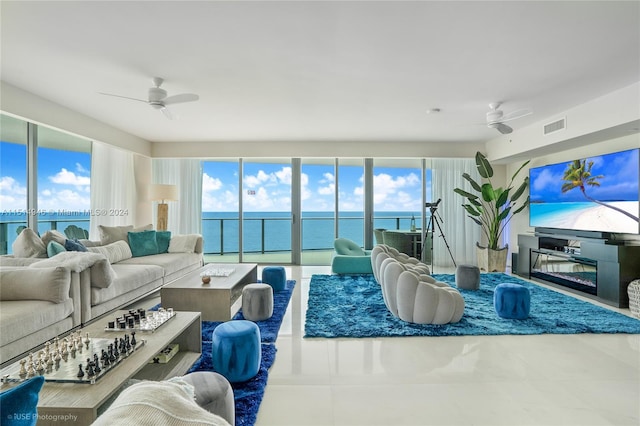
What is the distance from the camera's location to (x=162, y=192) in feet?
21.0

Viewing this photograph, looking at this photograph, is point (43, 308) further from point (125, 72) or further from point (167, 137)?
point (167, 137)

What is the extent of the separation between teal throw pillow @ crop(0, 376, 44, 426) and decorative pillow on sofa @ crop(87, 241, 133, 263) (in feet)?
13.6

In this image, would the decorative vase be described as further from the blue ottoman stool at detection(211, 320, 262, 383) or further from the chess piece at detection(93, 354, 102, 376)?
the chess piece at detection(93, 354, 102, 376)

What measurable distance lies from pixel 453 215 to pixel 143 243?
5.69 m

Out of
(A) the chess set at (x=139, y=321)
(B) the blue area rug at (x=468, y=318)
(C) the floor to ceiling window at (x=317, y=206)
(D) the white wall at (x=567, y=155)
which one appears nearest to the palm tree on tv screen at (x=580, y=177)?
(D) the white wall at (x=567, y=155)

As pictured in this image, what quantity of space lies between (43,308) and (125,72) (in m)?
2.23

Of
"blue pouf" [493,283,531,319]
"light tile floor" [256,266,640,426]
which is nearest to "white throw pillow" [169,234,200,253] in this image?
"light tile floor" [256,266,640,426]

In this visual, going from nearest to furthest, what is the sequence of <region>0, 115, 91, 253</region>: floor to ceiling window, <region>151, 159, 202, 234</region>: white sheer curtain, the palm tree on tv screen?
<region>0, 115, 91, 253</region>: floor to ceiling window
the palm tree on tv screen
<region>151, 159, 202, 234</region>: white sheer curtain

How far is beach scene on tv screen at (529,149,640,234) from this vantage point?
419 cm

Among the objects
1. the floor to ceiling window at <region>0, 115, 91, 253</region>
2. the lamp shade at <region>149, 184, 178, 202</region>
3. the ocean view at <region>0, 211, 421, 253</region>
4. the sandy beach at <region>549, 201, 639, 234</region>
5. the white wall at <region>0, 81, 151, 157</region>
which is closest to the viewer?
the white wall at <region>0, 81, 151, 157</region>

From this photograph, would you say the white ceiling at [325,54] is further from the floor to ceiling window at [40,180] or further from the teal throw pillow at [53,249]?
the teal throw pillow at [53,249]

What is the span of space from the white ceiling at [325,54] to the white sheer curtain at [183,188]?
2.24 metres

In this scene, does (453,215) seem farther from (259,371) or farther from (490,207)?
(259,371)

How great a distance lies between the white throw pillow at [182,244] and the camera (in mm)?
5605
